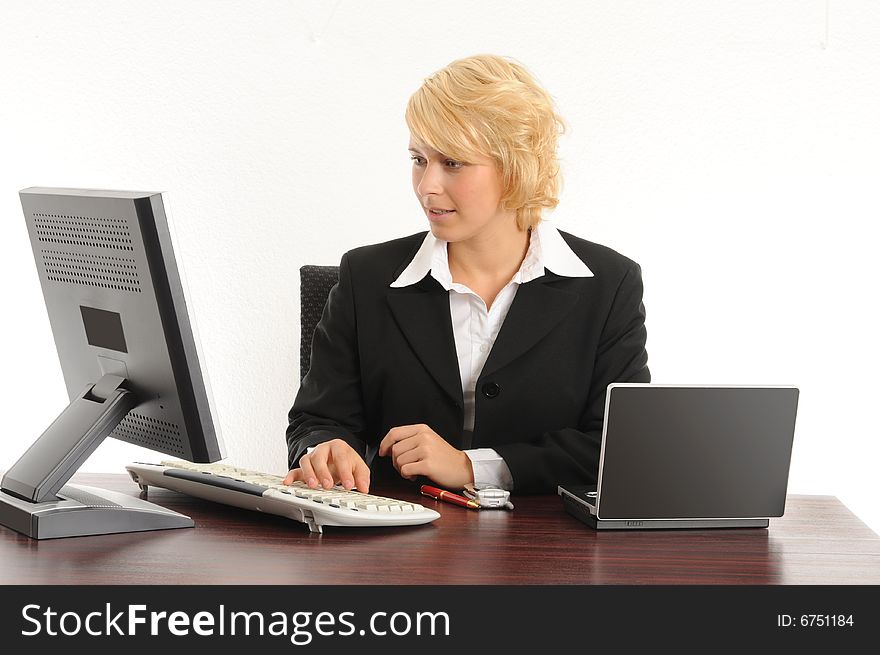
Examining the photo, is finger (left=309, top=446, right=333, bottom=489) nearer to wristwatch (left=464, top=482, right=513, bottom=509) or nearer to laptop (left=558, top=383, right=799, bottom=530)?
wristwatch (left=464, top=482, right=513, bottom=509)

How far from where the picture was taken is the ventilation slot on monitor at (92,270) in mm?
1208

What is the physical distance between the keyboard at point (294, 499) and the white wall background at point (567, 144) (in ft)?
4.62

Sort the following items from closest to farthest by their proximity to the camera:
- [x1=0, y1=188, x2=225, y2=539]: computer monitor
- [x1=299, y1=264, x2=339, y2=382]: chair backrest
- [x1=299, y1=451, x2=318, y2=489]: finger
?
[x1=0, y1=188, x2=225, y2=539]: computer monitor
[x1=299, y1=451, x2=318, y2=489]: finger
[x1=299, y1=264, x2=339, y2=382]: chair backrest

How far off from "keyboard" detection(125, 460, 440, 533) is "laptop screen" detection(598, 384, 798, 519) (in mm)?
252

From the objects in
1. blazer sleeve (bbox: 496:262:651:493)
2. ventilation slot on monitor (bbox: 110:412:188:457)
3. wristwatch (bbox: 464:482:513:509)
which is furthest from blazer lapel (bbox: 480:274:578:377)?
ventilation slot on monitor (bbox: 110:412:188:457)

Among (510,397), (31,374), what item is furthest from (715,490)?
(31,374)

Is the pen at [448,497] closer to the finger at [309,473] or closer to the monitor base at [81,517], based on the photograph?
the finger at [309,473]

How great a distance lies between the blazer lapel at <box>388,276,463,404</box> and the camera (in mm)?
1743

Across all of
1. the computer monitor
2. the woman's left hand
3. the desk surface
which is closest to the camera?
the desk surface

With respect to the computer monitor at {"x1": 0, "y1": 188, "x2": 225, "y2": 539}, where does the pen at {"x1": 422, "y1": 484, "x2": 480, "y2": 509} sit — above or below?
below

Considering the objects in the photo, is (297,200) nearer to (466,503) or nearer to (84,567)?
(466,503)

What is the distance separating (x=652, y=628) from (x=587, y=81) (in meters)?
1.93

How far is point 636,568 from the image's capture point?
1.09 meters

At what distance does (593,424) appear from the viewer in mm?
1740
